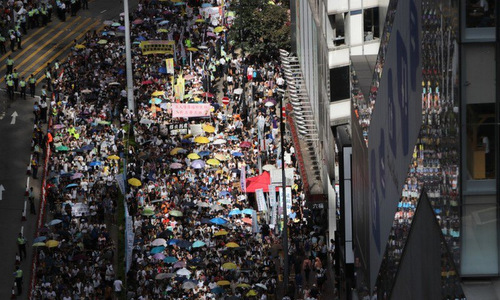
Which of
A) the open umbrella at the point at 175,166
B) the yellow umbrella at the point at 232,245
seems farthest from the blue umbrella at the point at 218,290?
the open umbrella at the point at 175,166

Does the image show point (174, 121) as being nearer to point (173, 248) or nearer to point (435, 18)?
point (173, 248)

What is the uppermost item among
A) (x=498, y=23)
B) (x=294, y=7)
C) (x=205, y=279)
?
(x=294, y=7)

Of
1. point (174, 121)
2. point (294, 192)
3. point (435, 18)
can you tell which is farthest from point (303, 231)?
point (435, 18)

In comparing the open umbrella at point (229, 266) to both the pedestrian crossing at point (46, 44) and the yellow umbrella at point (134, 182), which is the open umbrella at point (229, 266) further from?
the pedestrian crossing at point (46, 44)

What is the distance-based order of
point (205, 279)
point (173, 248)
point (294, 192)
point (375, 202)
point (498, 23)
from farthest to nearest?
1. point (294, 192)
2. point (173, 248)
3. point (205, 279)
4. point (375, 202)
5. point (498, 23)

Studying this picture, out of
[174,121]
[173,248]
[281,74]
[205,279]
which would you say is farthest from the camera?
[281,74]

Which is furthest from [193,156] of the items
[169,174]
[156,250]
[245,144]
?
[156,250]

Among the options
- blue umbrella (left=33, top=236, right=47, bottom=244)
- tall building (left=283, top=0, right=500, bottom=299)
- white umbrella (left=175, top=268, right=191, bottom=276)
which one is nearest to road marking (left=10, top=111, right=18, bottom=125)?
blue umbrella (left=33, top=236, right=47, bottom=244)

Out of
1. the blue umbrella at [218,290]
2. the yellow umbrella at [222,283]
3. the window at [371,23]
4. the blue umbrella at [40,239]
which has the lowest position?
the blue umbrella at [218,290]
